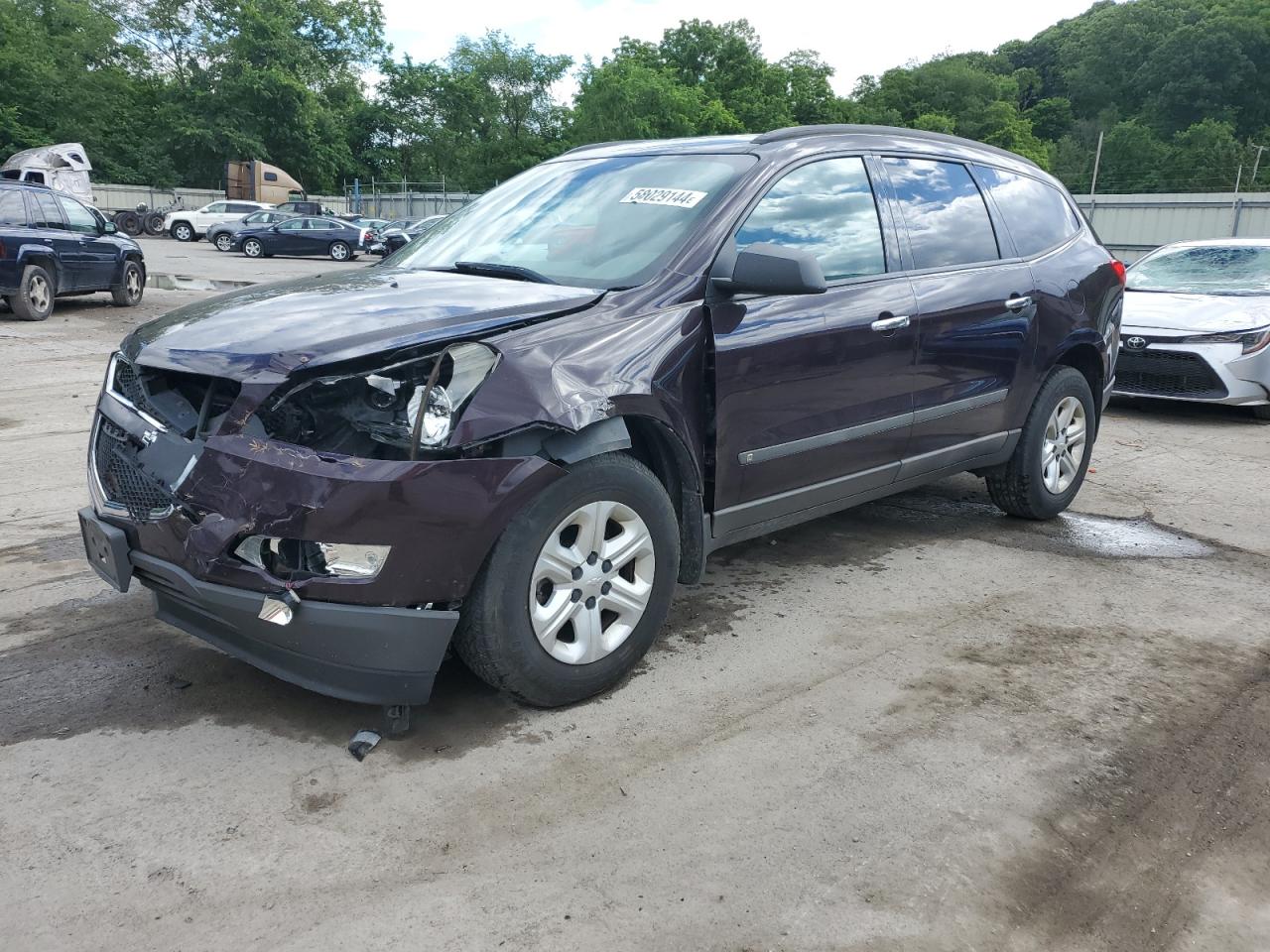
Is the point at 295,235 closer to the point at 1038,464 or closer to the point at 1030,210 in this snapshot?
the point at 1030,210

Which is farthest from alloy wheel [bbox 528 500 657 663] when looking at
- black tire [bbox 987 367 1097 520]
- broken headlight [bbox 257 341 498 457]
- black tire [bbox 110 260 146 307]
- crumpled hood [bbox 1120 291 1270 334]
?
black tire [bbox 110 260 146 307]

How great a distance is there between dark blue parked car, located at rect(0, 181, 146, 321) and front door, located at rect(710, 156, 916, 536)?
11.3m

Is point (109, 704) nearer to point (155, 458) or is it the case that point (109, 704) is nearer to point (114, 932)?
point (155, 458)

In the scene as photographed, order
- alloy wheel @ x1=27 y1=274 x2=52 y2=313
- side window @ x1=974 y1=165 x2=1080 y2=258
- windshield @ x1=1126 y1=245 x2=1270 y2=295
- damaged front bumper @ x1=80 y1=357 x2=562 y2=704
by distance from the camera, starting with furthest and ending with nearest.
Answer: alloy wheel @ x1=27 y1=274 x2=52 y2=313 → windshield @ x1=1126 y1=245 x2=1270 y2=295 → side window @ x1=974 y1=165 x2=1080 y2=258 → damaged front bumper @ x1=80 y1=357 x2=562 y2=704

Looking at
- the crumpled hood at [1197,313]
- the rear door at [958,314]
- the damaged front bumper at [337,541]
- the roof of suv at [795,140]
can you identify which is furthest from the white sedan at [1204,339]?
the damaged front bumper at [337,541]

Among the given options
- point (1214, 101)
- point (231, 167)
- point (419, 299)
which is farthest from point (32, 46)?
point (1214, 101)

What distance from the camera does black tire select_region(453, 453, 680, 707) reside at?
2.91 meters

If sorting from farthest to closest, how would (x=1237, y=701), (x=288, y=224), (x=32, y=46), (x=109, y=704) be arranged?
(x=32, y=46), (x=288, y=224), (x=1237, y=701), (x=109, y=704)

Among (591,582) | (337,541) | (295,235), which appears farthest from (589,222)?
(295,235)

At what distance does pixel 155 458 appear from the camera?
2988mm

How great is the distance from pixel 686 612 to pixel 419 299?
65.4 inches

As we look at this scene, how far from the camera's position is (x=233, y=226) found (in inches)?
1235

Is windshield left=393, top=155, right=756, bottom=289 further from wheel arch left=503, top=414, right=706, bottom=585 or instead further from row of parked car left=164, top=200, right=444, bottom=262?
row of parked car left=164, top=200, right=444, bottom=262

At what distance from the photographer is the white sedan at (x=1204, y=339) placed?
8391 millimetres
